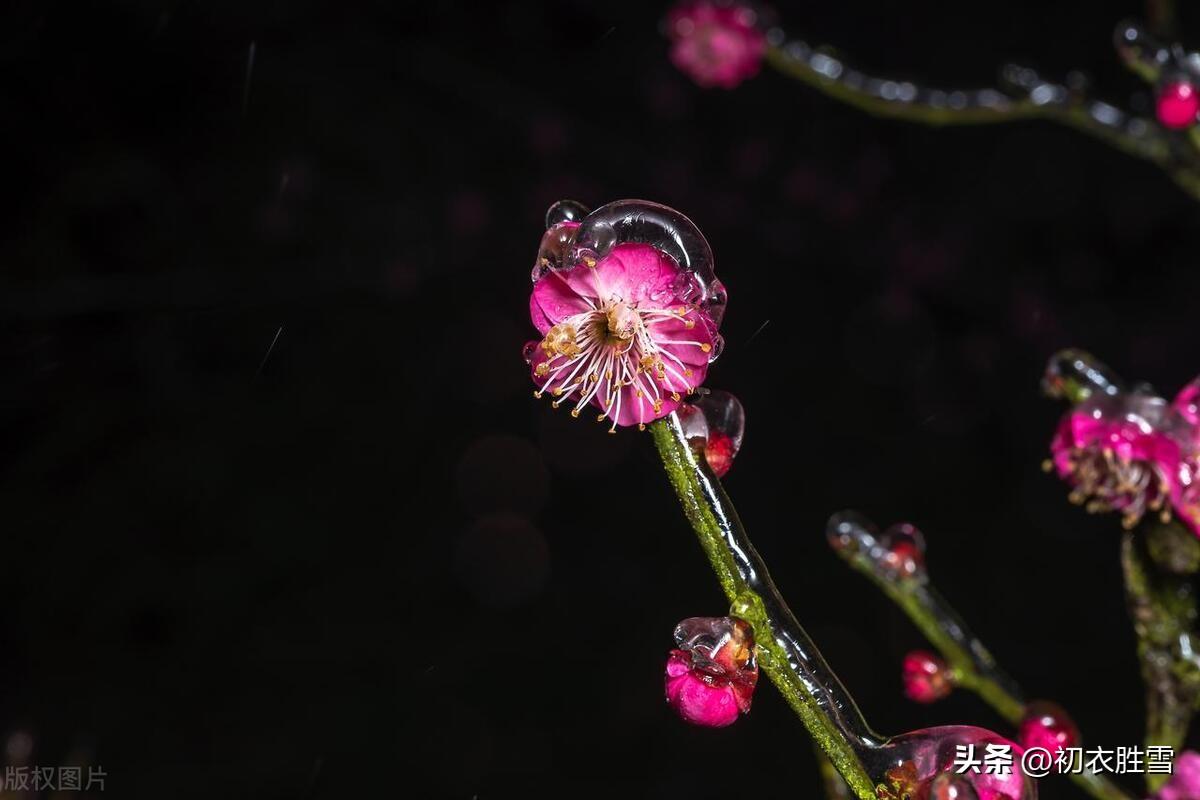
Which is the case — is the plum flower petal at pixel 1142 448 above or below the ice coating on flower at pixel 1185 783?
below

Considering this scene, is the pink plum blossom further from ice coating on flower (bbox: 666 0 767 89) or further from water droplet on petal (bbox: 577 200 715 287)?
ice coating on flower (bbox: 666 0 767 89)

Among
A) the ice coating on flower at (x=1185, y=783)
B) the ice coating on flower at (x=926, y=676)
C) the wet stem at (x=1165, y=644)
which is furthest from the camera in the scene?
the ice coating on flower at (x=926, y=676)

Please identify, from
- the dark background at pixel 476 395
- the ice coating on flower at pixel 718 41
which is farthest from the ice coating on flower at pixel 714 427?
the dark background at pixel 476 395

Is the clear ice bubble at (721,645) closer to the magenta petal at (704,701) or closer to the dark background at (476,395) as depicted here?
the magenta petal at (704,701)

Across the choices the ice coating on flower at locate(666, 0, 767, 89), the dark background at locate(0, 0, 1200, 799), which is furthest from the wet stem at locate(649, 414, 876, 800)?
the dark background at locate(0, 0, 1200, 799)

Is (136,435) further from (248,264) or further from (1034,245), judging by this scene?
(1034,245)

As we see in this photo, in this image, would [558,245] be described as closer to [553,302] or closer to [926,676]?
[553,302]

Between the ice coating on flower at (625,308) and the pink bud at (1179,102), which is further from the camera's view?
the pink bud at (1179,102)
